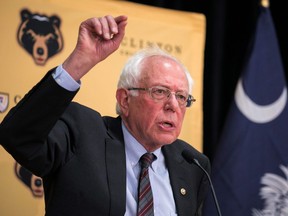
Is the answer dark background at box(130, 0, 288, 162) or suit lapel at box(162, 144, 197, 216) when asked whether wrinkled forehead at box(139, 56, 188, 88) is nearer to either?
suit lapel at box(162, 144, 197, 216)

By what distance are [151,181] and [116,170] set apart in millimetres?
225

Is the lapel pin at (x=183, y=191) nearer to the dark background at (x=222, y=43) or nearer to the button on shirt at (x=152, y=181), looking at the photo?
the button on shirt at (x=152, y=181)

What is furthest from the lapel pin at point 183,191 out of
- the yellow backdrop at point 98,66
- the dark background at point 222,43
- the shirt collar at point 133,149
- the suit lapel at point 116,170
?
the dark background at point 222,43

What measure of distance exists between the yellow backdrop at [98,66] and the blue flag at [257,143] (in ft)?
1.04

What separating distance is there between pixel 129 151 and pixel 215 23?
1829 millimetres

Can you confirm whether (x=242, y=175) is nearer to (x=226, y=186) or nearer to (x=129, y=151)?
(x=226, y=186)

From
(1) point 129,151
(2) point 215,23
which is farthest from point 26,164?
(2) point 215,23

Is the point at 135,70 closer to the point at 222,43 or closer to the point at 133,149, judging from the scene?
the point at 133,149

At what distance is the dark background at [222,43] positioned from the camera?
4.11 meters

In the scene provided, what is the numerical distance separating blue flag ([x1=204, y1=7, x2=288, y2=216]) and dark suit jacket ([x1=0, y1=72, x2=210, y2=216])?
3.64ft

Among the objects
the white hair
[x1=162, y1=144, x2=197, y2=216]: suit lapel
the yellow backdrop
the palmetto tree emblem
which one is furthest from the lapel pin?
the palmetto tree emblem

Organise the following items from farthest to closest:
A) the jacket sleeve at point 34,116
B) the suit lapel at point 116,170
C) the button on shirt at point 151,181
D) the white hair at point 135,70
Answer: the white hair at point 135,70
the button on shirt at point 151,181
the suit lapel at point 116,170
the jacket sleeve at point 34,116

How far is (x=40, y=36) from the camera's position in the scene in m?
3.08

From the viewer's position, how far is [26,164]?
2.14 meters
